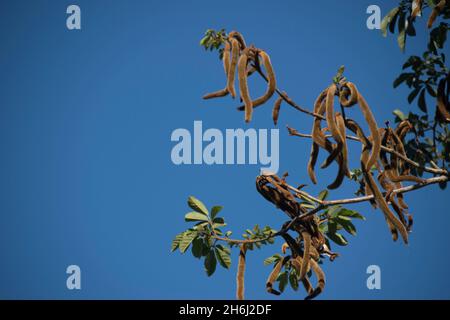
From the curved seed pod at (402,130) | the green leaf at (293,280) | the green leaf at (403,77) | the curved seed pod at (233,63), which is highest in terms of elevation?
the green leaf at (403,77)

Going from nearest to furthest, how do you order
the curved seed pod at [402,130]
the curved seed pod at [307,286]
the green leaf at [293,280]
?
the curved seed pod at [307,286] → the curved seed pod at [402,130] → the green leaf at [293,280]

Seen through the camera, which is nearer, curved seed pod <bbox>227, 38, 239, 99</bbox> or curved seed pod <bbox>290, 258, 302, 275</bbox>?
curved seed pod <bbox>227, 38, 239, 99</bbox>

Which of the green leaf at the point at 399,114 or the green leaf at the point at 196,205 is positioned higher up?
the green leaf at the point at 399,114

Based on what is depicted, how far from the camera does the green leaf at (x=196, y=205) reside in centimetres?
750

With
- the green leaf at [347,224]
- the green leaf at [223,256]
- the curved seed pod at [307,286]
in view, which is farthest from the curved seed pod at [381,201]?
the green leaf at [223,256]

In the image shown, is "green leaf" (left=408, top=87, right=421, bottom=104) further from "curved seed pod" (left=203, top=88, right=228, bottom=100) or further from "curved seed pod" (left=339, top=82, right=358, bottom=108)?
"curved seed pod" (left=203, top=88, right=228, bottom=100)

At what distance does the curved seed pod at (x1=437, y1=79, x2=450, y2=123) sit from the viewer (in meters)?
7.41

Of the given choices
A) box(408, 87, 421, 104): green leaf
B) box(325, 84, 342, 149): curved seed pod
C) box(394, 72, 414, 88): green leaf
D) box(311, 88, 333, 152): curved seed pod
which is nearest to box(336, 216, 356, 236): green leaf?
box(311, 88, 333, 152): curved seed pod

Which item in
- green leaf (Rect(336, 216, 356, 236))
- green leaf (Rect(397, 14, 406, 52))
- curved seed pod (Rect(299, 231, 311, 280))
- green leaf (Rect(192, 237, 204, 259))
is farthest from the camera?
green leaf (Rect(397, 14, 406, 52))

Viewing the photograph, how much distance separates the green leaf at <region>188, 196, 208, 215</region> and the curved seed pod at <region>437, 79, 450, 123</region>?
253 centimetres

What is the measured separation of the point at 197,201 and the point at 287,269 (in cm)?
127

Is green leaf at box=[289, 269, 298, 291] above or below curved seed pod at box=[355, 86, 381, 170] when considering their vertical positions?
below

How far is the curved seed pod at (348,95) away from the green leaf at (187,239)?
233 cm

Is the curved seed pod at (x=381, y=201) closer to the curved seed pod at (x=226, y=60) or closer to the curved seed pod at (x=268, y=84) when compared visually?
the curved seed pod at (x=268, y=84)
